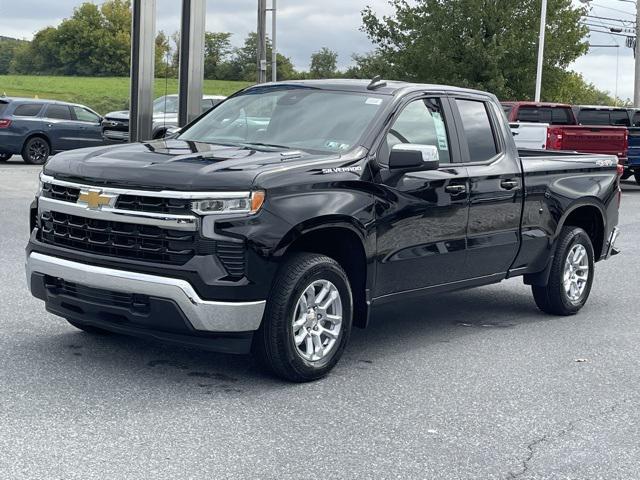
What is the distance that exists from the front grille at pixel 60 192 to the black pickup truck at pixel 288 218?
0.04 ft

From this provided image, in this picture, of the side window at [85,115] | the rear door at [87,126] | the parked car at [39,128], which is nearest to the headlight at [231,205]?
the parked car at [39,128]

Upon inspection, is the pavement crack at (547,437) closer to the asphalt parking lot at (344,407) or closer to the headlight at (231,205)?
the asphalt parking lot at (344,407)

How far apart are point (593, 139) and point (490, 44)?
20.8 meters

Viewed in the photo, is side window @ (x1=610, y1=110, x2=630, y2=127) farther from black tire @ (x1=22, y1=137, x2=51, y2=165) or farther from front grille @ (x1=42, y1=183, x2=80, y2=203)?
front grille @ (x1=42, y1=183, x2=80, y2=203)

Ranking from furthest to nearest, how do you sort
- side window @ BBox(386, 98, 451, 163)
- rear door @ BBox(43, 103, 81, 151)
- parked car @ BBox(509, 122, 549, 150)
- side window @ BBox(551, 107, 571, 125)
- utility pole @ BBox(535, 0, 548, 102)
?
utility pole @ BBox(535, 0, 548, 102) → rear door @ BBox(43, 103, 81, 151) → side window @ BBox(551, 107, 571, 125) → parked car @ BBox(509, 122, 549, 150) → side window @ BBox(386, 98, 451, 163)

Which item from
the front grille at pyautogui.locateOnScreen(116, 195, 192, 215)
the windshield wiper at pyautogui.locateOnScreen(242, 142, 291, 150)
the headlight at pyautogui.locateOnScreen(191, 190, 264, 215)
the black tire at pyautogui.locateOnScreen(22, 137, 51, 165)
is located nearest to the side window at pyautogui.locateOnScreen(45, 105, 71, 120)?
the black tire at pyautogui.locateOnScreen(22, 137, 51, 165)

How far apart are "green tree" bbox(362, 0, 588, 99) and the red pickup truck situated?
17880 millimetres

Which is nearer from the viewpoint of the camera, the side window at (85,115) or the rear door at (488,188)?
the rear door at (488,188)

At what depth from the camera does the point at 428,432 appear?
5.33 meters

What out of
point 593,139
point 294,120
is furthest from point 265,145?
point 593,139

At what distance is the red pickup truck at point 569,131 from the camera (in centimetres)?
2173

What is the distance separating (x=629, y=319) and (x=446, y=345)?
212 cm

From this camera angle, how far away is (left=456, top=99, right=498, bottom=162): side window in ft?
25.2

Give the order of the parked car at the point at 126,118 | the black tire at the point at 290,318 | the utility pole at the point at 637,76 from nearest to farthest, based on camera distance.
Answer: the black tire at the point at 290,318 < the parked car at the point at 126,118 < the utility pole at the point at 637,76
